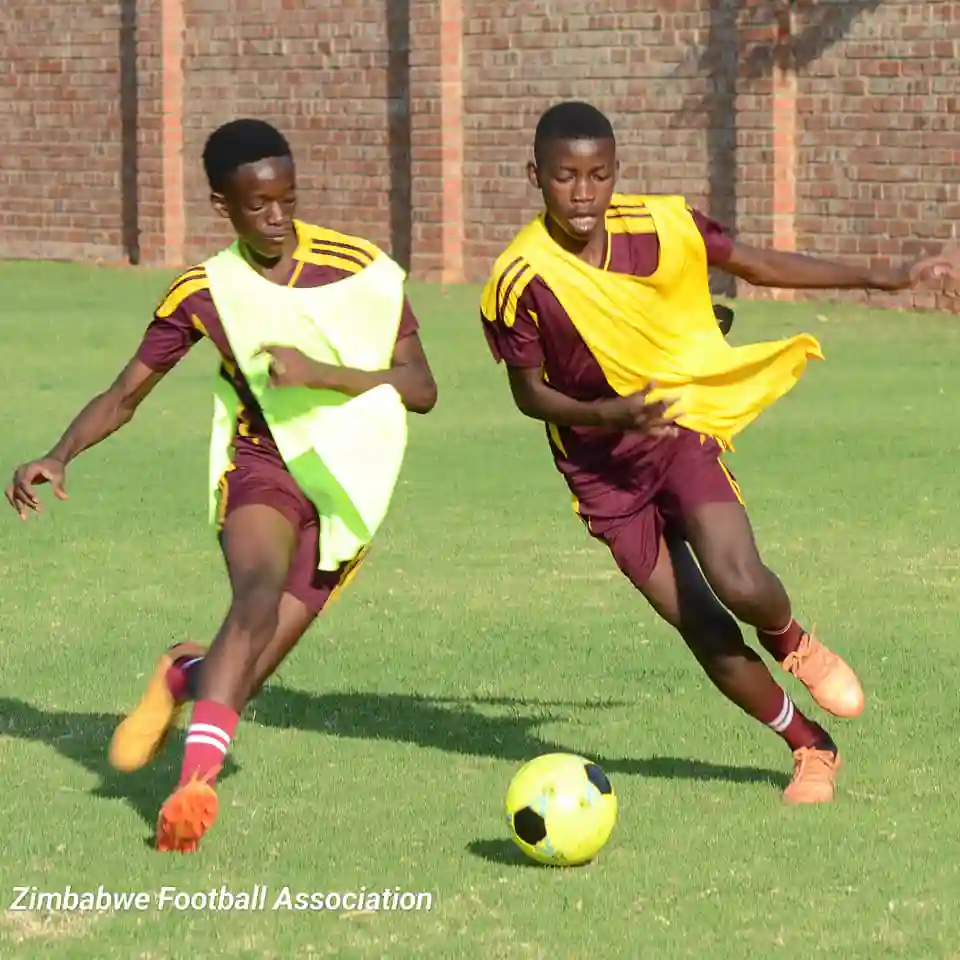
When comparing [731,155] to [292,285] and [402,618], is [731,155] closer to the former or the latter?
[402,618]

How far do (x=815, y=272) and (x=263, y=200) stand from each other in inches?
63.2

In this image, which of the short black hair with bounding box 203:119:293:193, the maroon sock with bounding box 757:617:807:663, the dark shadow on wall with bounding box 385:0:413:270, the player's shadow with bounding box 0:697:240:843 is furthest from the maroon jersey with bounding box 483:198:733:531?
the dark shadow on wall with bounding box 385:0:413:270

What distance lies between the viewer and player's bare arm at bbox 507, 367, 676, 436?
6.26m

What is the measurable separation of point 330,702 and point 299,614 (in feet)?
5.00

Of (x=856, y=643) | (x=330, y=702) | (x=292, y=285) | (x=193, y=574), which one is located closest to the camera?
(x=292, y=285)

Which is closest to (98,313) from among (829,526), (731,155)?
(731,155)

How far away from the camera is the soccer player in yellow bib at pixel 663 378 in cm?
660

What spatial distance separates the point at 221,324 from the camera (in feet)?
21.8

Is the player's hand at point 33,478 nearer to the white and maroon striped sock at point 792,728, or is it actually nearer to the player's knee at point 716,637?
the player's knee at point 716,637

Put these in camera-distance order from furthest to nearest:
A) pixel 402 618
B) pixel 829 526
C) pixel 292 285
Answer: pixel 829 526 < pixel 402 618 < pixel 292 285

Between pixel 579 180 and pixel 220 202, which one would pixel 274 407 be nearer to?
pixel 220 202

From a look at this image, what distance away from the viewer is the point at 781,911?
5.63 meters

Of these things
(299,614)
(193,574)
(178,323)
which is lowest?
(193,574)

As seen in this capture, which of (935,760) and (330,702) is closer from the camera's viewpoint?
(935,760)
